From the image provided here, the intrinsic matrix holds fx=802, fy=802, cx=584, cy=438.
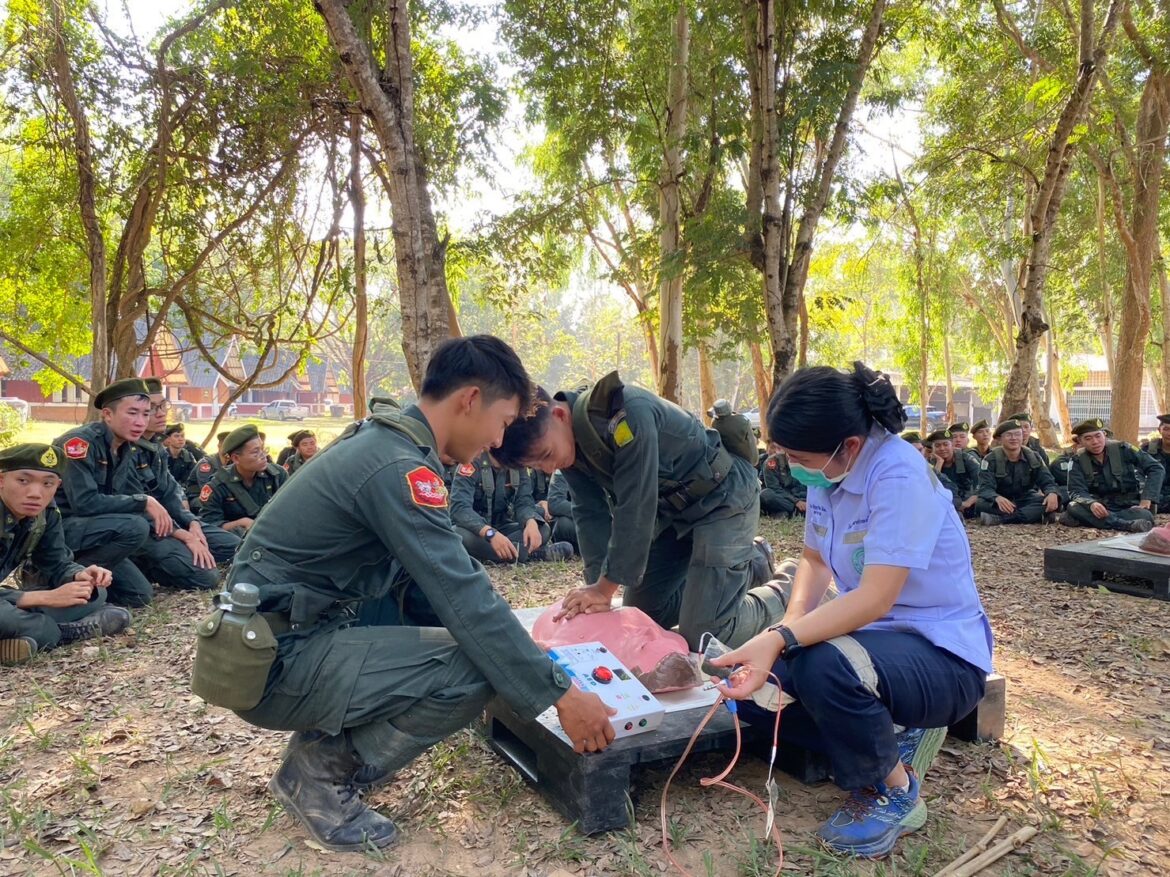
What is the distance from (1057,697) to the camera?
331cm

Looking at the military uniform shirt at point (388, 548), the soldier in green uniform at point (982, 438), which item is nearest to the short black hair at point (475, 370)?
the military uniform shirt at point (388, 548)

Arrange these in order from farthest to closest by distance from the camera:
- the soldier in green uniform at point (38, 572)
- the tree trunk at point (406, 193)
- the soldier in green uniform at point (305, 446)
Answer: the soldier in green uniform at point (305, 446)
the tree trunk at point (406, 193)
the soldier in green uniform at point (38, 572)

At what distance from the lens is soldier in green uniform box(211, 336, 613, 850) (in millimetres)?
2088

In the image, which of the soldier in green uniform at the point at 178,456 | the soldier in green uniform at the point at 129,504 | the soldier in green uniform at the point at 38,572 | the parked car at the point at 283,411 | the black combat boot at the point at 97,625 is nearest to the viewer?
the soldier in green uniform at the point at 38,572

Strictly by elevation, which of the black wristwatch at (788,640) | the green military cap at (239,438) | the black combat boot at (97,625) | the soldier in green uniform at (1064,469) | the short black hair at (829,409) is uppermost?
the short black hair at (829,409)

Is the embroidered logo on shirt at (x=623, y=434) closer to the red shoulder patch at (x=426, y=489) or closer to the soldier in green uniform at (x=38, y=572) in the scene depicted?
the red shoulder patch at (x=426, y=489)

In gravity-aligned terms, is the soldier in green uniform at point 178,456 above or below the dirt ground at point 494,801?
above

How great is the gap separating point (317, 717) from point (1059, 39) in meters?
13.3

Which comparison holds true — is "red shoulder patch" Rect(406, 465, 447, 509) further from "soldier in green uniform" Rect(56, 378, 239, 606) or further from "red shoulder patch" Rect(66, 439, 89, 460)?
"red shoulder patch" Rect(66, 439, 89, 460)

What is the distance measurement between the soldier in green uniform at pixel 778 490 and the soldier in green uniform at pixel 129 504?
5730mm

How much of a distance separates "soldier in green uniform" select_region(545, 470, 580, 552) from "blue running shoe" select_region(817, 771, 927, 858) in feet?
15.4

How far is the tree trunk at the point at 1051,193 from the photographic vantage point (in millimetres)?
8516

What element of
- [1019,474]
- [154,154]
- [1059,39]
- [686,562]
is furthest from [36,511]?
[1059,39]

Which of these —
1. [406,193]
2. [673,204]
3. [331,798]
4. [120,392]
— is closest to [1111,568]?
[331,798]
